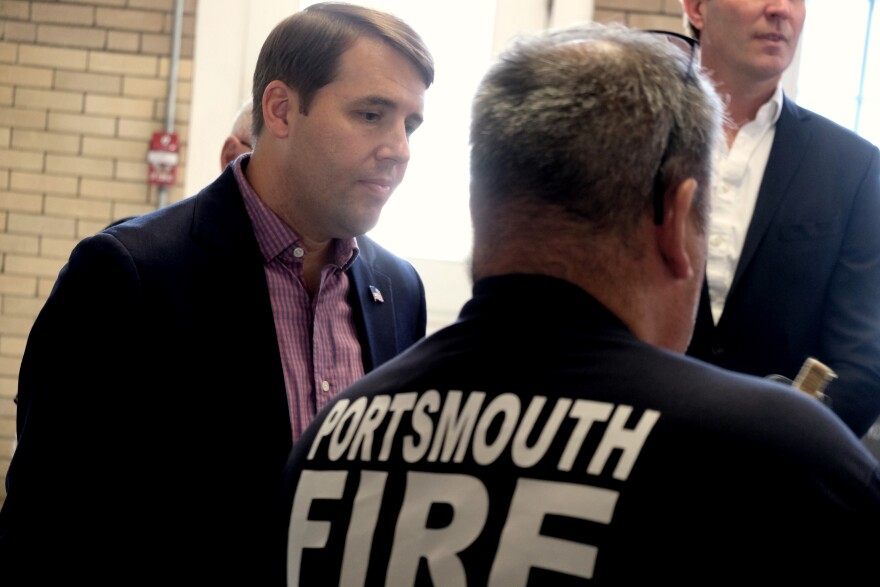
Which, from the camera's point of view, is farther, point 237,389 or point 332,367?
point 332,367

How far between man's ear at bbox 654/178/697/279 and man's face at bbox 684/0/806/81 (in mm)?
1444

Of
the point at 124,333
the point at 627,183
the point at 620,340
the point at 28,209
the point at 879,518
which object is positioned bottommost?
the point at 28,209

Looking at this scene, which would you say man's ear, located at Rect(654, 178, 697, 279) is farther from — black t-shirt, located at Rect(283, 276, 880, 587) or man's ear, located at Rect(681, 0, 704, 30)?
man's ear, located at Rect(681, 0, 704, 30)

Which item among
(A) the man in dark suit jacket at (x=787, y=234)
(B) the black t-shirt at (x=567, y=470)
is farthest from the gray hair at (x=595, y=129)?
(A) the man in dark suit jacket at (x=787, y=234)

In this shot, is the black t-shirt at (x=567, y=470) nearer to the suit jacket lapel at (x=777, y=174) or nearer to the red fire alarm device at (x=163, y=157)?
the suit jacket lapel at (x=777, y=174)

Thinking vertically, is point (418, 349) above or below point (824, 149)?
below

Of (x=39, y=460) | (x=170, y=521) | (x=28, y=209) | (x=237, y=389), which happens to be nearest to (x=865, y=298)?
(x=237, y=389)

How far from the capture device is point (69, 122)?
489 centimetres

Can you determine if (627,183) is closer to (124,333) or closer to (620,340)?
(620,340)

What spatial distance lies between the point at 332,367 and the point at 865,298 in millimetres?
1201

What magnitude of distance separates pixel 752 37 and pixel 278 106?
1.07m

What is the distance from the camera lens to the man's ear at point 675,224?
1.28 m

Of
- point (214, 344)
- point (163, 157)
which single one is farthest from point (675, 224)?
point (163, 157)

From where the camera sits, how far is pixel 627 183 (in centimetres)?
125
